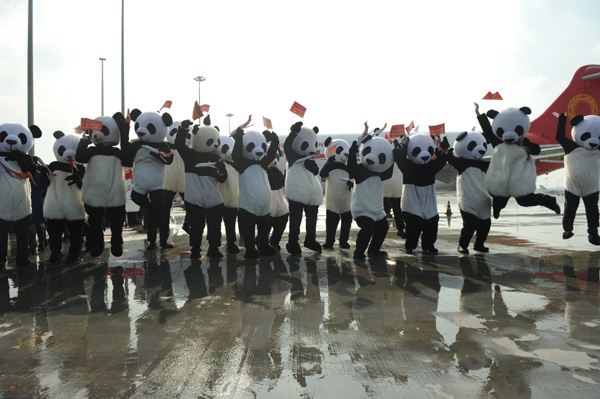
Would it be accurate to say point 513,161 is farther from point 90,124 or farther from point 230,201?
point 90,124

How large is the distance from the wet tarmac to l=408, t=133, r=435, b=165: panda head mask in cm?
180

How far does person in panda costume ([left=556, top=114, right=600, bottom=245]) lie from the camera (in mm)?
7492

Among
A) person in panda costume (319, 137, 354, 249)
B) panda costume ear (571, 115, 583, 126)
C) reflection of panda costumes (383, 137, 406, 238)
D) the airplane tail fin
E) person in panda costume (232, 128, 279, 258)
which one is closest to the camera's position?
person in panda costume (232, 128, 279, 258)

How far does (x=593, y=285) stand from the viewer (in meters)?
4.89

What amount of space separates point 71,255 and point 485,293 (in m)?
5.68

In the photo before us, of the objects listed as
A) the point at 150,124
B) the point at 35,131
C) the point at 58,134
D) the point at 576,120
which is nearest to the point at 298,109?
the point at 150,124

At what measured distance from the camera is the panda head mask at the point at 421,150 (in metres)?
7.36

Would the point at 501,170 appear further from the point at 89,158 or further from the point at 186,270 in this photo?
the point at 89,158

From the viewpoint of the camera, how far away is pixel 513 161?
7.38 meters

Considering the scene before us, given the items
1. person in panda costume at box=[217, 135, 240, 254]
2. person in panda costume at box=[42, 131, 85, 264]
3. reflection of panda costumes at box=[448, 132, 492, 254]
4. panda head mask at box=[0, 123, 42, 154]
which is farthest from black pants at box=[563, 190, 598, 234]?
panda head mask at box=[0, 123, 42, 154]

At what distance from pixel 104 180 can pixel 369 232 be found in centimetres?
395

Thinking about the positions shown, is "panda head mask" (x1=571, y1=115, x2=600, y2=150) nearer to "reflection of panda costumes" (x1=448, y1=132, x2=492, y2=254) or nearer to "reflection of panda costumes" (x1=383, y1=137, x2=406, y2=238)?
"reflection of panda costumes" (x1=448, y1=132, x2=492, y2=254)

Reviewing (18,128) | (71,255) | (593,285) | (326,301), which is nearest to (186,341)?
(326,301)

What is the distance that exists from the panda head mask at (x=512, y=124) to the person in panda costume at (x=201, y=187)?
168 inches
